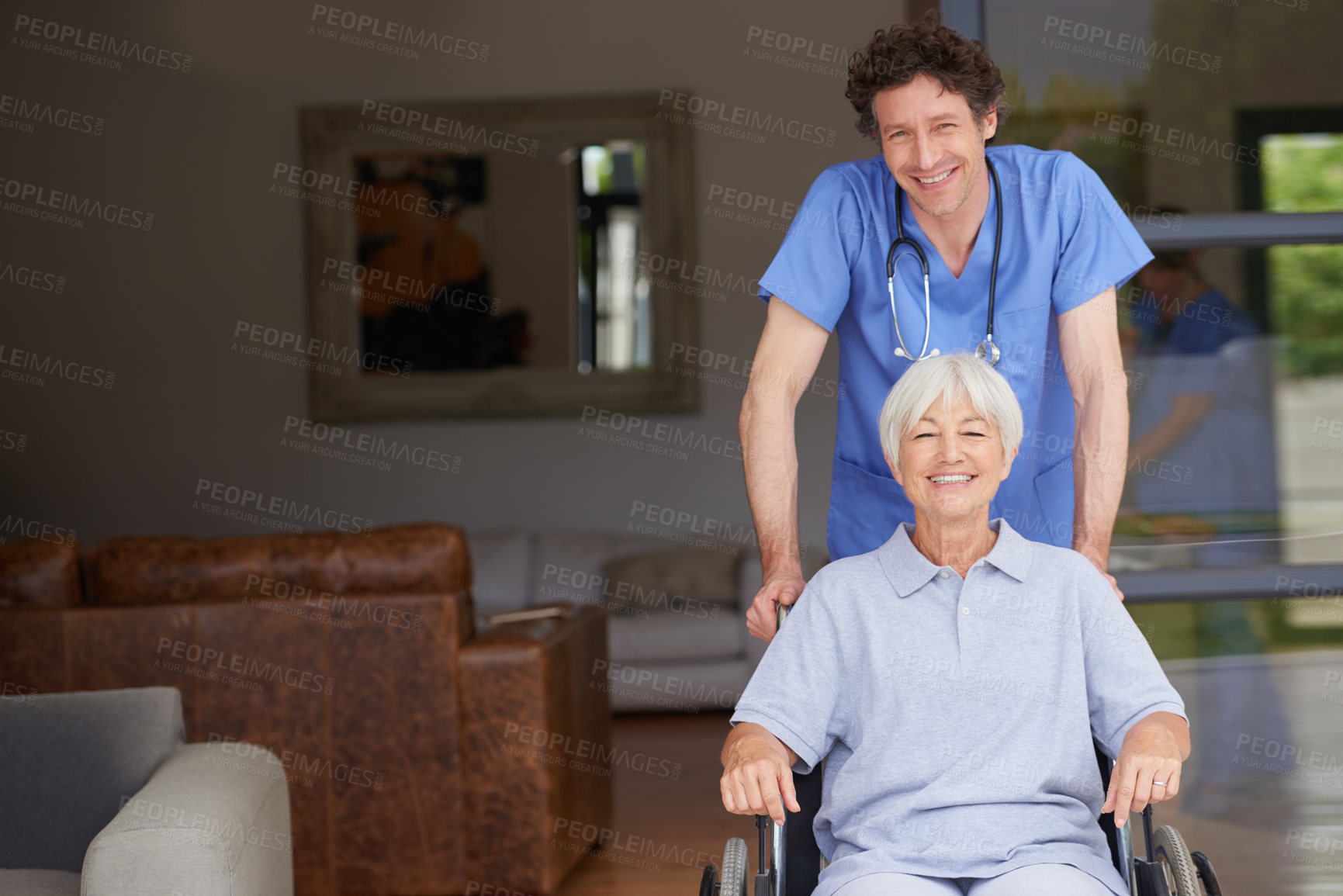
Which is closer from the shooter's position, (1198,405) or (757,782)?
(757,782)

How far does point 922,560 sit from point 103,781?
1.36 meters

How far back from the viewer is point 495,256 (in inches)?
220

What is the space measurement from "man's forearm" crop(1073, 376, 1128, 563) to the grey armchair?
127cm

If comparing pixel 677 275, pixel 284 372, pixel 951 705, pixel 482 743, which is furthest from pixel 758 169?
pixel 951 705

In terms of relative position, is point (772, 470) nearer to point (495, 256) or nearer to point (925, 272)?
point (925, 272)

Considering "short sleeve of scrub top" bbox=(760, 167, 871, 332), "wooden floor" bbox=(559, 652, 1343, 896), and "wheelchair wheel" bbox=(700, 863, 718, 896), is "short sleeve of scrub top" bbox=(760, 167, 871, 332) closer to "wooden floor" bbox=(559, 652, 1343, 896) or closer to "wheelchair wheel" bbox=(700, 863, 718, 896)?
"wheelchair wheel" bbox=(700, 863, 718, 896)

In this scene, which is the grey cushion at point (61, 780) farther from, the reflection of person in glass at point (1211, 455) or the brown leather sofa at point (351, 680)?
the reflection of person in glass at point (1211, 455)

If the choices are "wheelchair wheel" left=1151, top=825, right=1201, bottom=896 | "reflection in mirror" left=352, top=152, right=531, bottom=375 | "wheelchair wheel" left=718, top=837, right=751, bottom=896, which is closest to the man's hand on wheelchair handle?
"wheelchair wheel" left=718, top=837, right=751, bottom=896

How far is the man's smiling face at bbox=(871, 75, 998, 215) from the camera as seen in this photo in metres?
1.57

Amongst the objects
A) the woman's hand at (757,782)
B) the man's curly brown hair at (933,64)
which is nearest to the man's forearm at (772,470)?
the woman's hand at (757,782)

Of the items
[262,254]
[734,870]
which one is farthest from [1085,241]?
[262,254]

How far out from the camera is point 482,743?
8.82ft

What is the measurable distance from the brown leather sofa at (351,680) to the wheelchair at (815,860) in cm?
117

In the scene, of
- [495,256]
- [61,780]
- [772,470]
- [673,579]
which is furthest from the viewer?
[495,256]
